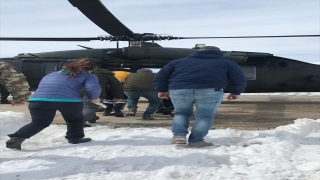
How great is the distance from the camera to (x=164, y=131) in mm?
6359

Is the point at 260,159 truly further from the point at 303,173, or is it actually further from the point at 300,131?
the point at 300,131

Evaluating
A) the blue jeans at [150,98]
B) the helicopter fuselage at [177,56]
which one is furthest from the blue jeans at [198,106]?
the helicopter fuselage at [177,56]

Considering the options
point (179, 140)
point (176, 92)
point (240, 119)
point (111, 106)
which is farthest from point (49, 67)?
point (179, 140)

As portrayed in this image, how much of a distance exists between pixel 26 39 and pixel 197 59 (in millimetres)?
7460

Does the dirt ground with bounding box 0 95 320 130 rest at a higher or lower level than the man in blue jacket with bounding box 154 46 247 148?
lower

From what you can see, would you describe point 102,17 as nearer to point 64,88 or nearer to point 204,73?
point 64,88

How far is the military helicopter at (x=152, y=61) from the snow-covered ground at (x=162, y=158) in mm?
7785

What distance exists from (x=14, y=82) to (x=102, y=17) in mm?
7059

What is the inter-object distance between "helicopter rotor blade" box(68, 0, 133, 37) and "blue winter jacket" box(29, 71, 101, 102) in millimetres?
5712

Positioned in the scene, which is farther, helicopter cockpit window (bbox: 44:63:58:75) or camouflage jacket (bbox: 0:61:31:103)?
helicopter cockpit window (bbox: 44:63:58:75)

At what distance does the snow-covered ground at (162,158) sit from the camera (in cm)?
368

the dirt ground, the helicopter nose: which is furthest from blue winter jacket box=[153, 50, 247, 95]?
the helicopter nose

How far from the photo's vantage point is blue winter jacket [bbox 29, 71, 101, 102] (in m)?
5.01

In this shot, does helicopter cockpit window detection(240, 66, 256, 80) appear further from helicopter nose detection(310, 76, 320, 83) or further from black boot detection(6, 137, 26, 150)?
black boot detection(6, 137, 26, 150)
